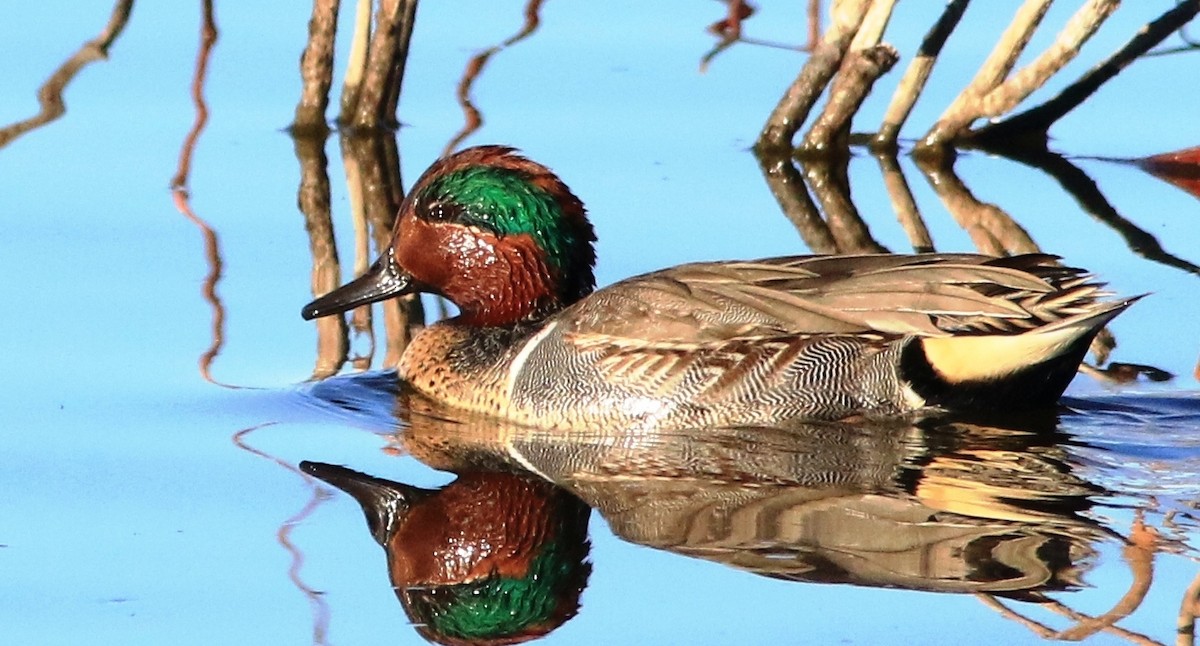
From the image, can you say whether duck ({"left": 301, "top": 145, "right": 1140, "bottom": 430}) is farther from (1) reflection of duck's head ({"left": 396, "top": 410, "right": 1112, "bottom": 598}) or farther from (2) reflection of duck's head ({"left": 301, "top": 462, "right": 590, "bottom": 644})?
(2) reflection of duck's head ({"left": 301, "top": 462, "right": 590, "bottom": 644})

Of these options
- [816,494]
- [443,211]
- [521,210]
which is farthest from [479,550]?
[443,211]

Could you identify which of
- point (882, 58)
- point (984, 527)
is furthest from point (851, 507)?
point (882, 58)

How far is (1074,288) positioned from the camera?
836cm

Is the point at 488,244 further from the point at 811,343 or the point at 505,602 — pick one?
the point at 505,602

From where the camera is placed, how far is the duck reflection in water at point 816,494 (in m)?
6.94

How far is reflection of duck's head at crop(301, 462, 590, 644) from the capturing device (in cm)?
670

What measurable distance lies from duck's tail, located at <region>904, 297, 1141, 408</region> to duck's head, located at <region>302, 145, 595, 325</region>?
138cm

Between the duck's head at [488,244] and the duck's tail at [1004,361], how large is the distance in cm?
138

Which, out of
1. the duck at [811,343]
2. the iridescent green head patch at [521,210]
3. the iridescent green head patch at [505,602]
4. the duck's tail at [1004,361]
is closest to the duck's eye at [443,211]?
the iridescent green head patch at [521,210]

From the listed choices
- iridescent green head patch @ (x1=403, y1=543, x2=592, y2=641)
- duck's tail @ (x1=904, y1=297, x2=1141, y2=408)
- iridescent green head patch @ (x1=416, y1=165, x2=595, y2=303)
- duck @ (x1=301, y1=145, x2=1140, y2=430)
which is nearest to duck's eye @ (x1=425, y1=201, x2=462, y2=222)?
iridescent green head patch @ (x1=416, y1=165, x2=595, y2=303)

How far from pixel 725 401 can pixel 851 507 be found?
1.04m

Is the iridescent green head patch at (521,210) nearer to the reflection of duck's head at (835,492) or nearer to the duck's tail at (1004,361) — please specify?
the reflection of duck's head at (835,492)

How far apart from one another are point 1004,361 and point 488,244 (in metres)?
1.94

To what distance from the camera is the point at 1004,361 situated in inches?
327
